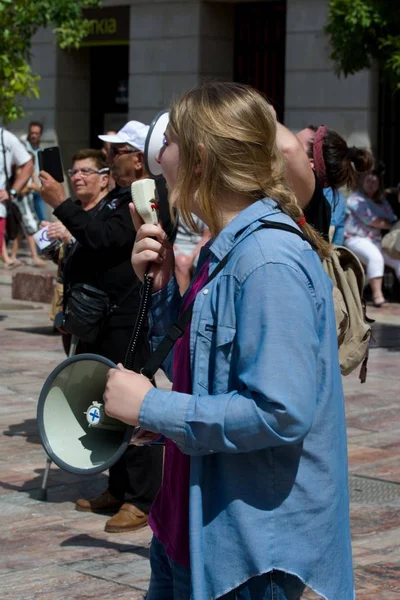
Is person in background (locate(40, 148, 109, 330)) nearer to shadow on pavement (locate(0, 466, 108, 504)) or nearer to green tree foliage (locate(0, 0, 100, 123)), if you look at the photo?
shadow on pavement (locate(0, 466, 108, 504))

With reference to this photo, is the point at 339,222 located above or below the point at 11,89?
below

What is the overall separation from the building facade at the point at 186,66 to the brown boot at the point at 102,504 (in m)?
12.2

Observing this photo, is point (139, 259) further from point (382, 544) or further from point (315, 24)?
point (315, 24)

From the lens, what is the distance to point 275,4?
2102 centimetres

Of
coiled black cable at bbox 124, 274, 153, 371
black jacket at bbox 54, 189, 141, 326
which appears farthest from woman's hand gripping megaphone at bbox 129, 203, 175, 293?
black jacket at bbox 54, 189, 141, 326

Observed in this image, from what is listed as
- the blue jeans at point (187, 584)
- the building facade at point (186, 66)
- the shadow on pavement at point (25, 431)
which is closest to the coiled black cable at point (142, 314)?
the blue jeans at point (187, 584)

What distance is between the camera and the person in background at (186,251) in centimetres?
656

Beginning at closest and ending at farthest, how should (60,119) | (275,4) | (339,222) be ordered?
(339,222)
(275,4)
(60,119)

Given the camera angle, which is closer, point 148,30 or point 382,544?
point 382,544

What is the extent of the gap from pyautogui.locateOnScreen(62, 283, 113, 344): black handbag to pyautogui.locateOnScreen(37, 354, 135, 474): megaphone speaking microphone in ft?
7.58

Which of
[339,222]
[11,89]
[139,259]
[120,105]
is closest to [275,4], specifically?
[120,105]

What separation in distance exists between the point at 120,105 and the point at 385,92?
6.24 meters

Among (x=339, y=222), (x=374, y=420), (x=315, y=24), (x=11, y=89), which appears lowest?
(x=374, y=420)

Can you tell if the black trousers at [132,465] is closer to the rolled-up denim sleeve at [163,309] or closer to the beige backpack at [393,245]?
the rolled-up denim sleeve at [163,309]
